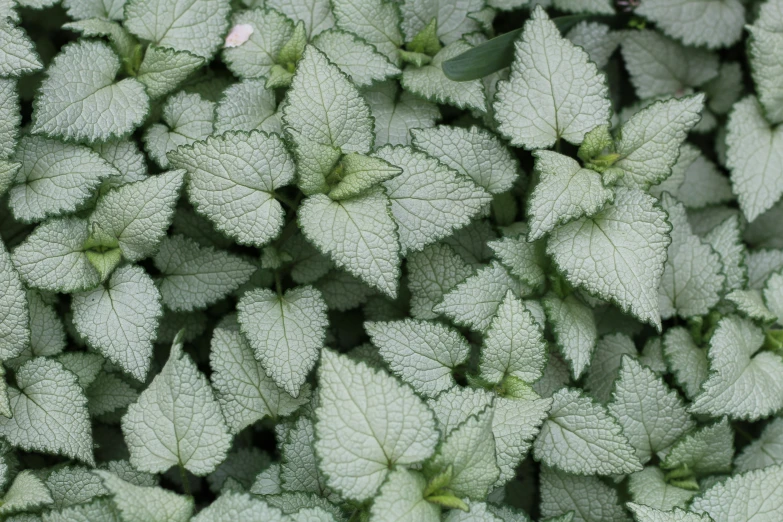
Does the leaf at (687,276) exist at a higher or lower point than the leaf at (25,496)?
higher

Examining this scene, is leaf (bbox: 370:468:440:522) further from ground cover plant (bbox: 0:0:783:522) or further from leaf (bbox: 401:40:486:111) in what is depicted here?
leaf (bbox: 401:40:486:111)

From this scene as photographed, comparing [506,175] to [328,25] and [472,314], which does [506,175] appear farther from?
[328,25]

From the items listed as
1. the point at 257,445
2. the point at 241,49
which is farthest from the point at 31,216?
the point at 257,445

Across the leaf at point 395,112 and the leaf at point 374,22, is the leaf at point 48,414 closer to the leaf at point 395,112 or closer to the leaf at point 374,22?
the leaf at point 395,112

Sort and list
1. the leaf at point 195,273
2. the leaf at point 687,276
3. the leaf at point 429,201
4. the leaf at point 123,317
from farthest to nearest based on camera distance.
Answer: the leaf at point 687,276 → the leaf at point 195,273 → the leaf at point 429,201 → the leaf at point 123,317

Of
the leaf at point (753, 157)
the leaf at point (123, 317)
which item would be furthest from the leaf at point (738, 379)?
the leaf at point (123, 317)

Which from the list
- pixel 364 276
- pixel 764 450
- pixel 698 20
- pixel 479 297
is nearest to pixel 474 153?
pixel 479 297

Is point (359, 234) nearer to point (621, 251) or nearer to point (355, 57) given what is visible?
point (355, 57)
